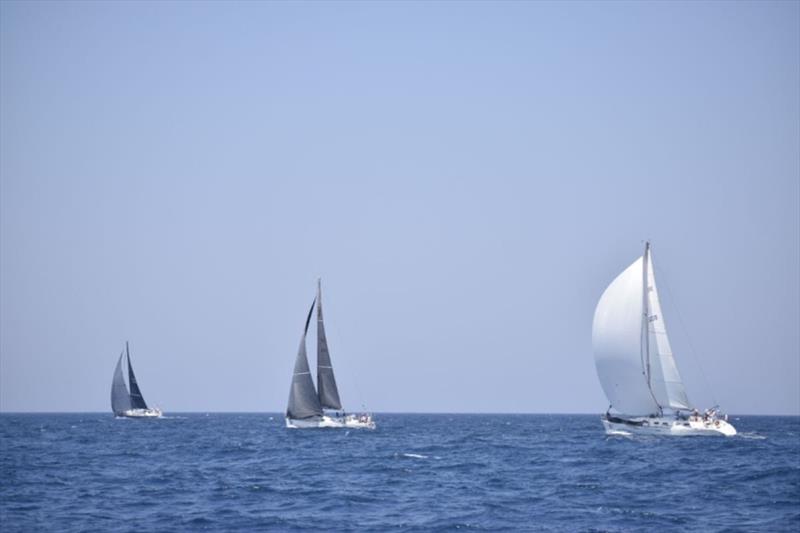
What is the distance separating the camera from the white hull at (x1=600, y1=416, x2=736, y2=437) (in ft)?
246

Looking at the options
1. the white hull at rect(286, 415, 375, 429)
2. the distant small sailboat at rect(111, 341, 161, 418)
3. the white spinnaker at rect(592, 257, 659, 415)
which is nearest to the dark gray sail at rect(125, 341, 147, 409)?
the distant small sailboat at rect(111, 341, 161, 418)

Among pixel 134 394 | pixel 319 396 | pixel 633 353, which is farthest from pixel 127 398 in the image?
pixel 633 353

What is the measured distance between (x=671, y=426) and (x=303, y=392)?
32.8 meters

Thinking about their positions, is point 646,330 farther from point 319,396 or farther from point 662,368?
point 319,396

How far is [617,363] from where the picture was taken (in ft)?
250

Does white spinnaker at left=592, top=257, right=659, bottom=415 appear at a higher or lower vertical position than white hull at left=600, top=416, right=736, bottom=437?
higher

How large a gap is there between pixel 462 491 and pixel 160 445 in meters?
37.2

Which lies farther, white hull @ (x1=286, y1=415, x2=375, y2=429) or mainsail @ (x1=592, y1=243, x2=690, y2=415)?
white hull @ (x1=286, y1=415, x2=375, y2=429)

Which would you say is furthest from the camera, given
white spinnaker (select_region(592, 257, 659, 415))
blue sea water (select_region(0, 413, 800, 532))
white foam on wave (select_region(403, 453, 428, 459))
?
white spinnaker (select_region(592, 257, 659, 415))

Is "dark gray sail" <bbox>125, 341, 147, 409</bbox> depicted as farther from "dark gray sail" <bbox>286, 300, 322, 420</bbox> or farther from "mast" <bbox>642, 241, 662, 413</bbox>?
"mast" <bbox>642, 241, 662, 413</bbox>

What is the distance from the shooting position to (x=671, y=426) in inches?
2958

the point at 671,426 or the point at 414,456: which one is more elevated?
the point at 671,426

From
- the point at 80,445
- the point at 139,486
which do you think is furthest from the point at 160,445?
the point at 139,486

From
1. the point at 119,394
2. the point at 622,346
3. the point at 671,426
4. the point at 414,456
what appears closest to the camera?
the point at 414,456
